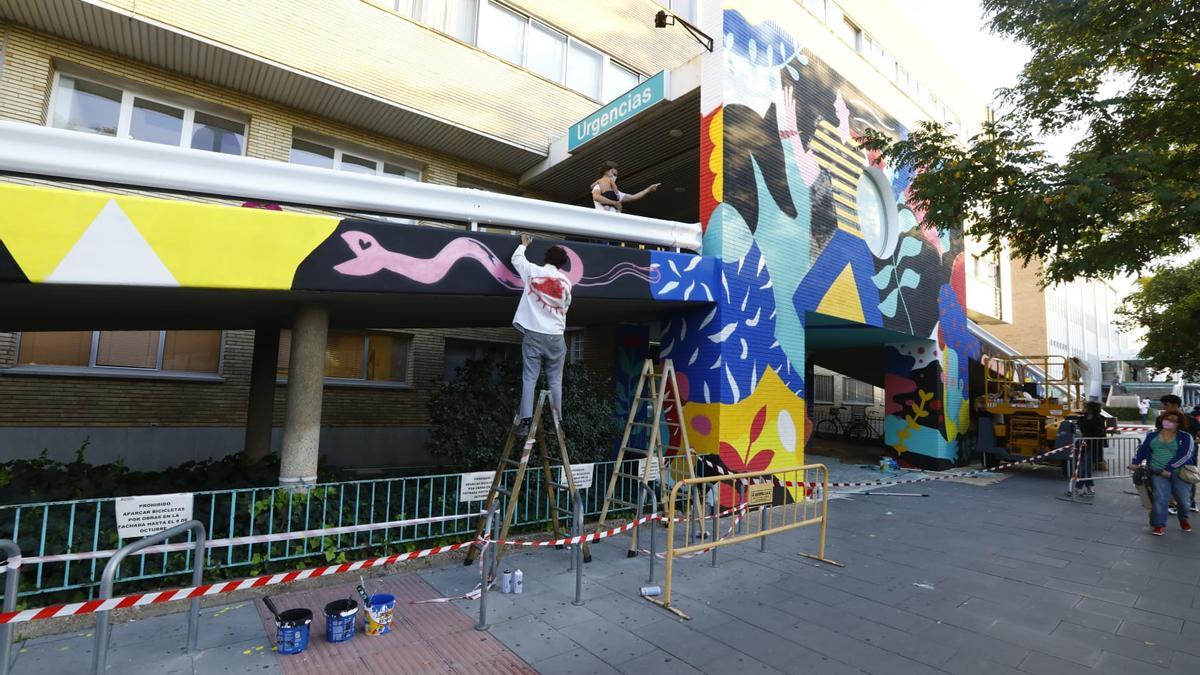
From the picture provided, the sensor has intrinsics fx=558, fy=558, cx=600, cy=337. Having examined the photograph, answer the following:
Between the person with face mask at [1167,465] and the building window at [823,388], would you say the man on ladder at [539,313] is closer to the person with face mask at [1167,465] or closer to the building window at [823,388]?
the person with face mask at [1167,465]

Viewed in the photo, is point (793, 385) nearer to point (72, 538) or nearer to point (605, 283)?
point (605, 283)

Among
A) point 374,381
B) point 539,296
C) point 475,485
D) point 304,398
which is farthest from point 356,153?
point 475,485

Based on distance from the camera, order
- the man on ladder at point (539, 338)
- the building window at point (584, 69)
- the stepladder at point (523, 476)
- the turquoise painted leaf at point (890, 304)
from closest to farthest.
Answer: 1. the stepladder at point (523, 476)
2. the man on ladder at point (539, 338)
3. the turquoise painted leaf at point (890, 304)
4. the building window at point (584, 69)

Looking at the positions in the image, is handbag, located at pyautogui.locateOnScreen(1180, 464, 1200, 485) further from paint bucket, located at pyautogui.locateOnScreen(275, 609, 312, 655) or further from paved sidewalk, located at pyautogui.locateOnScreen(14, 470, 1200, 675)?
paint bucket, located at pyautogui.locateOnScreen(275, 609, 312, 655)

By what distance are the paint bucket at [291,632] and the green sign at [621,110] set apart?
8.74 metres

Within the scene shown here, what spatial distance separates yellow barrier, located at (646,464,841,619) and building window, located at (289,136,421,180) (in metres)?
8.30

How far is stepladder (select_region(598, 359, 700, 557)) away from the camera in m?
6.61

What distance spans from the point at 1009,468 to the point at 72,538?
17819 millimetres

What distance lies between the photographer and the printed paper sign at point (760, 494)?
6391 mm

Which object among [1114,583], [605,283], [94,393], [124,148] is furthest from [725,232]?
[94,393]

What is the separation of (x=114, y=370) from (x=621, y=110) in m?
9.93

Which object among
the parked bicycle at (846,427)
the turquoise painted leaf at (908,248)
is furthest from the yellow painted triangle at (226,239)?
the parked bicycle at (846,427)

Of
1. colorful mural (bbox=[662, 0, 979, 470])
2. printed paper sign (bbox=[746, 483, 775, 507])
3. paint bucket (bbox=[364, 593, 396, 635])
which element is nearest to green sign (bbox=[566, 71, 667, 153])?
colorful mural (bbox=[662, 0, 979, 470])

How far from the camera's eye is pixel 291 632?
4043mm
